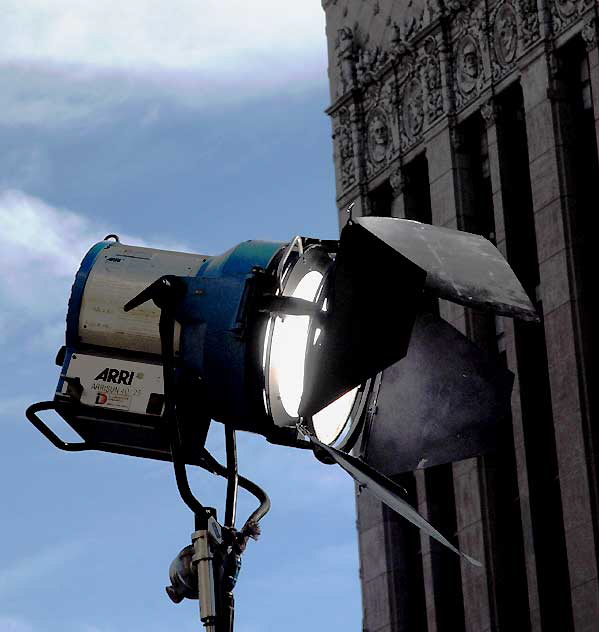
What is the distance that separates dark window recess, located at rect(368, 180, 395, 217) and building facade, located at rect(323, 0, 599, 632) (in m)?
0.03

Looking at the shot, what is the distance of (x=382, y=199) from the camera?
37688 mm

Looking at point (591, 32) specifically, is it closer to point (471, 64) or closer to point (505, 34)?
point (505, 34)

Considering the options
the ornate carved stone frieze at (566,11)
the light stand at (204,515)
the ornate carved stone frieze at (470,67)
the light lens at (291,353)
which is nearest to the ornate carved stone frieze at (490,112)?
the ornate carved stone frieze at (470,67)

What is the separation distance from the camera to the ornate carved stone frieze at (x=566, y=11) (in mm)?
31859

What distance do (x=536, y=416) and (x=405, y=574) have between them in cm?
496

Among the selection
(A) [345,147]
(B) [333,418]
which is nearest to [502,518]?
(A) [345,147]

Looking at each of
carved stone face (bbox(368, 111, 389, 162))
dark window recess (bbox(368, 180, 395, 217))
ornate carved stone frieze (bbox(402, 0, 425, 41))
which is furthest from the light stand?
carved stone face (bbox(368, 111, 389, 162))

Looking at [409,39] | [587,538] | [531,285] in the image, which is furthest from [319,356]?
[409,39]

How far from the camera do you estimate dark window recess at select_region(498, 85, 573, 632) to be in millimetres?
31031

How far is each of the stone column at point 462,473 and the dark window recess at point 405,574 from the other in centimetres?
165

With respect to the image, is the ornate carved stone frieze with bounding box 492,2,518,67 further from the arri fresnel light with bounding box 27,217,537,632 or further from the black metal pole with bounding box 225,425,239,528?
the black metal pole with bounding box 225,425,239,528

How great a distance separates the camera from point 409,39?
119ft

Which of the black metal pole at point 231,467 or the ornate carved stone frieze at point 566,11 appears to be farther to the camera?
the ornate carved stone frieze at point 566,11

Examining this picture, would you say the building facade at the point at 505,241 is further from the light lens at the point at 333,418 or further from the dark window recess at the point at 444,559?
the light lens at the point at 333,418
